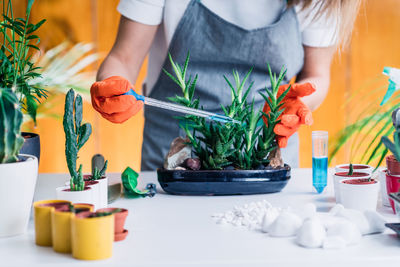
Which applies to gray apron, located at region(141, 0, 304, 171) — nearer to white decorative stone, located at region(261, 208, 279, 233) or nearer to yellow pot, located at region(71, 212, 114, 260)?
white decorative stone, located at region(261, 208, 279, 233)

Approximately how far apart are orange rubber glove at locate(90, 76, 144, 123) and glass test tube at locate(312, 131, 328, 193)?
0.44 meters

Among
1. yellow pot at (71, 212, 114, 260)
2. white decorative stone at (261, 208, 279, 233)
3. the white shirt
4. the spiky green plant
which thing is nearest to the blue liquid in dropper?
the spiky green plant

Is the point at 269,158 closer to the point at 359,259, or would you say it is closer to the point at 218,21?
the point at 359,259

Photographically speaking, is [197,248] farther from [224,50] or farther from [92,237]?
[224,50]

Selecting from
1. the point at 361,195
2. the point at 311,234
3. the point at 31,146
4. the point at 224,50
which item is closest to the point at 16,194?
the point at 31,146

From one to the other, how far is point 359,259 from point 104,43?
2610 mm

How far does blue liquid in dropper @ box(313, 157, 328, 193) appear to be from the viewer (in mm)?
1151

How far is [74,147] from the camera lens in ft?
3.09

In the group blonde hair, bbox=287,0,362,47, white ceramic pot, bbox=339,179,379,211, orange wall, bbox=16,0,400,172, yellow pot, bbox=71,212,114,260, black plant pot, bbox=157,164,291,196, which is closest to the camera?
yellow pot, bbox=71,212,114,260

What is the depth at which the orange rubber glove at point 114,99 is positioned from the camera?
1.12 meters

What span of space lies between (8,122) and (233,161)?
1.80ft

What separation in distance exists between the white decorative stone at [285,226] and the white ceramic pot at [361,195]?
195 millimetres

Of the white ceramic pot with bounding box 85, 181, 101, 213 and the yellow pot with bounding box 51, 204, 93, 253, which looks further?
the white ceramic pot with bounding box 85, 181, 101, 213

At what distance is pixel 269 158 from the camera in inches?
46.3
